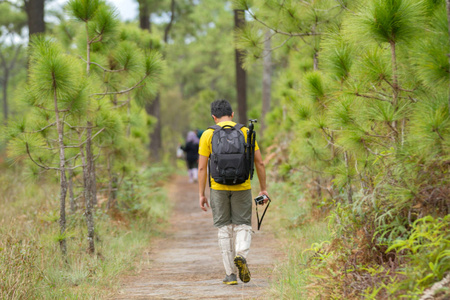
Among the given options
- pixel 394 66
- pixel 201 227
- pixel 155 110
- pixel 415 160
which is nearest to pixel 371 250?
pixel 415 160

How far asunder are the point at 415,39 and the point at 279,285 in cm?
241

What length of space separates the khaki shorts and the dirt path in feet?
2.15

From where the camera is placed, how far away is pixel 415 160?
11.0 feet

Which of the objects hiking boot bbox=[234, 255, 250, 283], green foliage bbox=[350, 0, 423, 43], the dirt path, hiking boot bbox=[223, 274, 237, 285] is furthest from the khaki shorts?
green foliage bbox=[350, 0, 423, 43]

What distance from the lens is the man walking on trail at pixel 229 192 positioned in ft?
14.9

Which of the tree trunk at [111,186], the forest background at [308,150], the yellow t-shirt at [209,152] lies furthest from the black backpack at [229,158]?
the tree trunk at [111,186]

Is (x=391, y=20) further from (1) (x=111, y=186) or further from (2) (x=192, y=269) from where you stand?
(1) (x=111, y=186)

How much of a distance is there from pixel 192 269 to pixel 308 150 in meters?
2.31

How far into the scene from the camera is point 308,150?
258 inches

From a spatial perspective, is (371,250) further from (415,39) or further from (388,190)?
(415,39)

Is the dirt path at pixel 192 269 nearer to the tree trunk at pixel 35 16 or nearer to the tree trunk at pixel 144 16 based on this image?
the tree trunk at pixel 35 16

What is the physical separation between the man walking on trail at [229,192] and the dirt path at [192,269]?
289mm

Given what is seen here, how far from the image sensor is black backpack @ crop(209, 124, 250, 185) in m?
4.46

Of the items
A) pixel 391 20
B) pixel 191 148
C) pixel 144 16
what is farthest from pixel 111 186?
pixel 144 16
